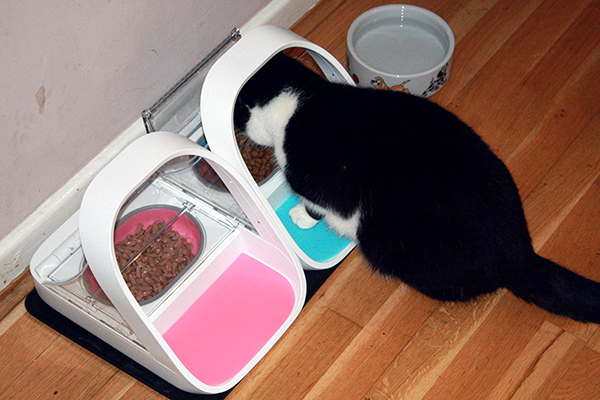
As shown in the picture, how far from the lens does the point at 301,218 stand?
136 centimetres

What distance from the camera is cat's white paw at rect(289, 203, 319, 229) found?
1363 mm

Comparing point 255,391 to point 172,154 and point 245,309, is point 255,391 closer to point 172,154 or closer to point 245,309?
point 245,309

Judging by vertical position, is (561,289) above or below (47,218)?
below

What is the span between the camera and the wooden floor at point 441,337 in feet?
3.88

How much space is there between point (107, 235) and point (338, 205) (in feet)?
1.52

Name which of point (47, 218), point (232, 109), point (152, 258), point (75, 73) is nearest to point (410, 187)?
point (232, 109)

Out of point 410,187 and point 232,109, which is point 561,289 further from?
point 232,109

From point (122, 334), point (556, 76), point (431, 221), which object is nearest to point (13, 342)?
point (122, 334)

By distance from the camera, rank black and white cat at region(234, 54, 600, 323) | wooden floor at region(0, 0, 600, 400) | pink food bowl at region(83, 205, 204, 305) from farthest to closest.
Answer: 1. pink food bowl at region(83, 205, 204, 305)
2. wooden floor at region(0, 0, 600, 400)
3. black and white cat at region(234, 54, 600, 323)

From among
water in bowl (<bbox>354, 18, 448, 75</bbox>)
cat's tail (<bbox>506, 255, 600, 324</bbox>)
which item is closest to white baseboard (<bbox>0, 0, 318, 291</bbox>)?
water in bowl (<bbox>354, 18, 448, 75</bbox>)

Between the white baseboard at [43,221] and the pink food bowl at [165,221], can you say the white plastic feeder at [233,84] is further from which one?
the white baseboard at [43,221]

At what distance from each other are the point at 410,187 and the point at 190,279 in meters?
0.53

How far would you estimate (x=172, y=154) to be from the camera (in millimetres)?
952

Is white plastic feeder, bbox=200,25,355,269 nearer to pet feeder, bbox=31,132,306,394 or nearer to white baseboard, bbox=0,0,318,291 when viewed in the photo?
pet feeder, bbox=31,132,306,394
